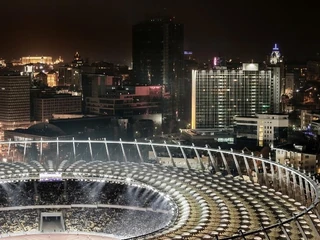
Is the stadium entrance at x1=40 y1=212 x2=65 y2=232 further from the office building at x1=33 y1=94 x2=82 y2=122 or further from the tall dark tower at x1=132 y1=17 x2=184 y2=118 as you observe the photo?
the tall dark tower at x1=132 y1=17 x2=184 y2=118

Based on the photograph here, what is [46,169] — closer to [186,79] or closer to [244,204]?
[244,204]

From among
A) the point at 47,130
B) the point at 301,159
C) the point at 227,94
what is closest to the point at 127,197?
the point at 301,159

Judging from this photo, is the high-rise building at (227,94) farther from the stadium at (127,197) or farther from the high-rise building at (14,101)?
the stadium at (127,197)

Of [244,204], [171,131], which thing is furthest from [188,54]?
[244,204]

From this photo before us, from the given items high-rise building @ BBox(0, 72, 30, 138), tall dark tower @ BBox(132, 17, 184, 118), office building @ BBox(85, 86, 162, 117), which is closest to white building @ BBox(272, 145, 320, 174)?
office building @ BBox(85, 86, 162, 117)

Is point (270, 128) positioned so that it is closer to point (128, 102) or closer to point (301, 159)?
point (301, 159)

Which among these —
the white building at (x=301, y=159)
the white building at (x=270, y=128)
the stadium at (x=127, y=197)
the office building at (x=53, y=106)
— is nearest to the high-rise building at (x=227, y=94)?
the white building at (x=270, y=128)
